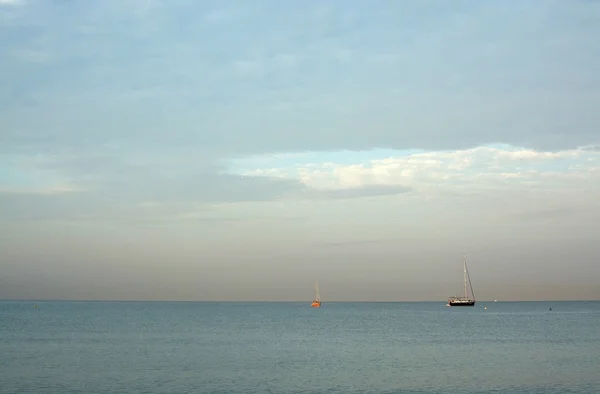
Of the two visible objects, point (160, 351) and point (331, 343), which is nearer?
point (160, 351)

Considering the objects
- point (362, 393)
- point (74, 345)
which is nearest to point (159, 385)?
point (362, 393)

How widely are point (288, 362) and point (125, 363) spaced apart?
671 inches

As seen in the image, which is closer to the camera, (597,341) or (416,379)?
(416,379)

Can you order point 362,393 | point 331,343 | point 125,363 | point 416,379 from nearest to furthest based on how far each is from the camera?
1. point 362,393
2. point 416,379
3. point 125,363
4. point 331,343

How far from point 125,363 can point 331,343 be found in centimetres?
3813

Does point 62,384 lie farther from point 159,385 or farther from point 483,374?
point 483,374

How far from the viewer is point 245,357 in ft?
263

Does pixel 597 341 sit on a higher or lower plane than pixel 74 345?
lower

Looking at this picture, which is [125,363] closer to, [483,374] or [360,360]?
[360,360]

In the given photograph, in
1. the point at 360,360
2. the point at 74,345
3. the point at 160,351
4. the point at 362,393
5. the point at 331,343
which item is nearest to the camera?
the point at 362,393

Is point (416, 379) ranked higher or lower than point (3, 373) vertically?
lower

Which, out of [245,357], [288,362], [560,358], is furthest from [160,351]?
[560,358]

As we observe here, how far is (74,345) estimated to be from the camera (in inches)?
3713

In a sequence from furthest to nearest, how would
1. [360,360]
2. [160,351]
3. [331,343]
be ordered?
[331,343] → [160,351] → [360,360]
